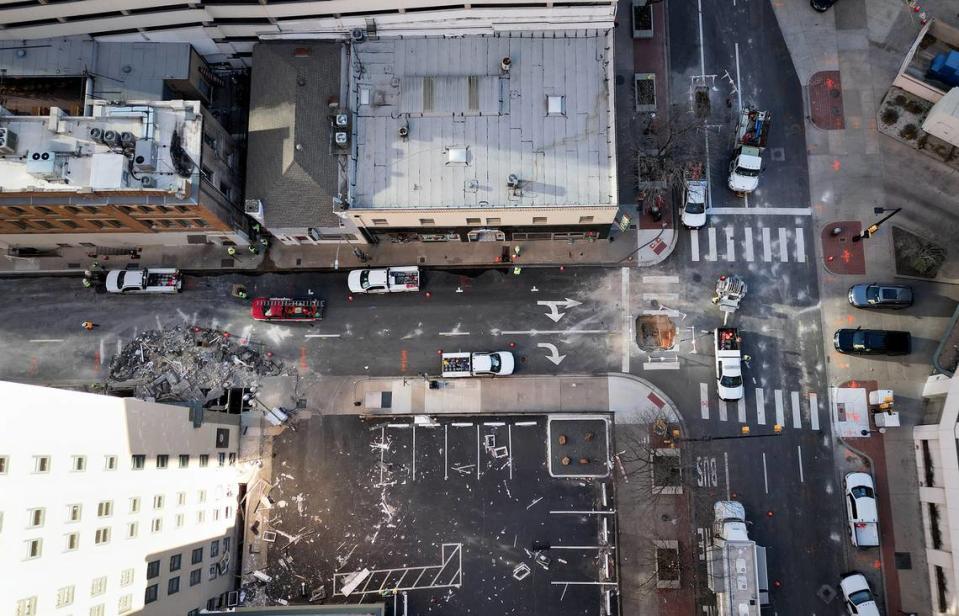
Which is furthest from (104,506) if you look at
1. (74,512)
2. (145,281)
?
(145,281)

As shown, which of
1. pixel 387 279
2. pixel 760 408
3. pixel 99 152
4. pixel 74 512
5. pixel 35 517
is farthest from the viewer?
pixel 387 279

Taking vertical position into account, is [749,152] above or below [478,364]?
above

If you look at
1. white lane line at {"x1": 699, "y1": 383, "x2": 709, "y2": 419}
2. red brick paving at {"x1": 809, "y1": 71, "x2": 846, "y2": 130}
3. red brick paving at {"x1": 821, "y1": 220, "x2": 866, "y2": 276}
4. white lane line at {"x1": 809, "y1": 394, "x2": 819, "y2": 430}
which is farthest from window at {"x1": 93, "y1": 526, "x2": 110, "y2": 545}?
red brick paving at {"x1": 809, "y1": 71, "x2": 846, "y2": 130}

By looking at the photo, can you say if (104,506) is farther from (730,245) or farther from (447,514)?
(730,245)

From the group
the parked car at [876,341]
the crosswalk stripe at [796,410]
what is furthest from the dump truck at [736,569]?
the parked car at [876,341]

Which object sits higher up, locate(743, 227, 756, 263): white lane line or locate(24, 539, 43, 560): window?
locate(743, 227, 756, 263): white lane line

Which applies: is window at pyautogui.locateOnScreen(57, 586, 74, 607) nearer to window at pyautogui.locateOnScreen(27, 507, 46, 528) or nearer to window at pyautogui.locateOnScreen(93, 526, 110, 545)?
window at pyautogui.locateOnScreen(93, 526, 110, 545)

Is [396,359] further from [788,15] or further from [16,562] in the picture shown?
[788,15]
